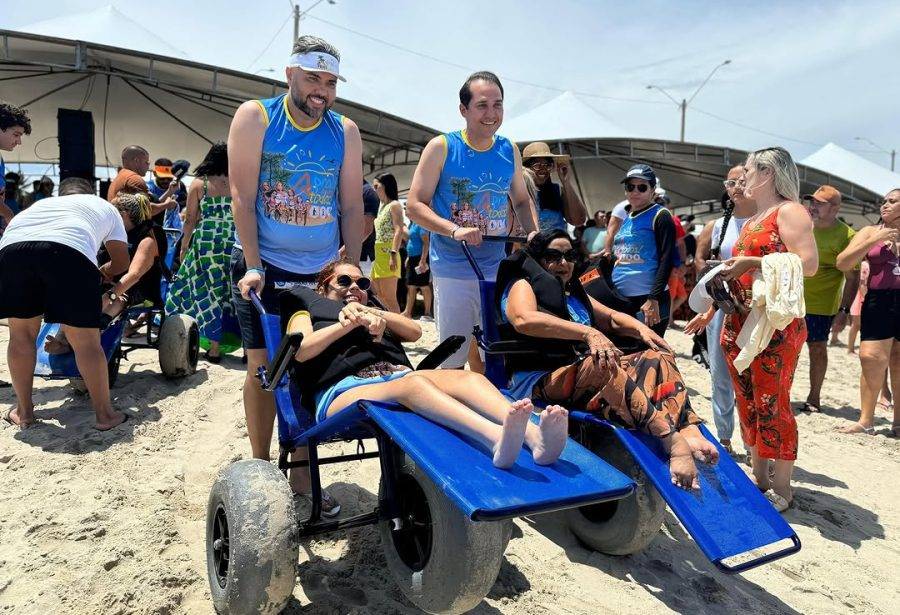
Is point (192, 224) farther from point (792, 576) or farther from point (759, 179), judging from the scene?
point (792, 576)

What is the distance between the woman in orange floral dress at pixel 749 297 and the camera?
3.20m

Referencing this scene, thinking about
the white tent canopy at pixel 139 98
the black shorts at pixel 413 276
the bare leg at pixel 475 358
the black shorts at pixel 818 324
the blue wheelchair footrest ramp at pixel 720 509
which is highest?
the white tent canopy at pixel 139 98

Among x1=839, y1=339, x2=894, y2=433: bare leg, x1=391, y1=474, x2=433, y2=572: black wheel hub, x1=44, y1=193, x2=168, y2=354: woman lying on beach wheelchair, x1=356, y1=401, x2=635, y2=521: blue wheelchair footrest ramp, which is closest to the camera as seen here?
x1=356, y1=401, x2=635, y2=521: blue wheelchair footrest ramp

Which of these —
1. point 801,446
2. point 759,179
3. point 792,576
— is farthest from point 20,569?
point 801,446

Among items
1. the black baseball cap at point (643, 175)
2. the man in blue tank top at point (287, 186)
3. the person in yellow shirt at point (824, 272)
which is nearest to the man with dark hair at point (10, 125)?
the man in blue tank top at point (287, 186)

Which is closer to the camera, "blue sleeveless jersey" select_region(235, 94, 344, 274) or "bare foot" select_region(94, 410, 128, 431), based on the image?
"blue sleeveless jersey" select_region(235, 94, 344, 274)

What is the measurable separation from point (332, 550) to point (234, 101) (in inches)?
563

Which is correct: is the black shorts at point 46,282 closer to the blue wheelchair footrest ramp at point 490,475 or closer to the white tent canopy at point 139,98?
the blue wheelchair footrest ramp at point 490,475

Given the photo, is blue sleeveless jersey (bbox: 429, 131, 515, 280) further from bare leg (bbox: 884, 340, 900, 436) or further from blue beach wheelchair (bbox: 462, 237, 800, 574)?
bare leg (bbox: 884, 340, 900, 436)

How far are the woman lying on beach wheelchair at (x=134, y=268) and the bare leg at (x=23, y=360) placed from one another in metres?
0.36

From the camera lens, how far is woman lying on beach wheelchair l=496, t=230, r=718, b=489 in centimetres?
265

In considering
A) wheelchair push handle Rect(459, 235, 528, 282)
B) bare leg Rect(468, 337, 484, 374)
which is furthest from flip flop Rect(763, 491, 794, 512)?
wheelchair push handle Rect(459, 235, 528, 282)

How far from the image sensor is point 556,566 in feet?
8.99

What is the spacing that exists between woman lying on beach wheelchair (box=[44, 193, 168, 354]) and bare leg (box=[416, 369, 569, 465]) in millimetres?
3087
